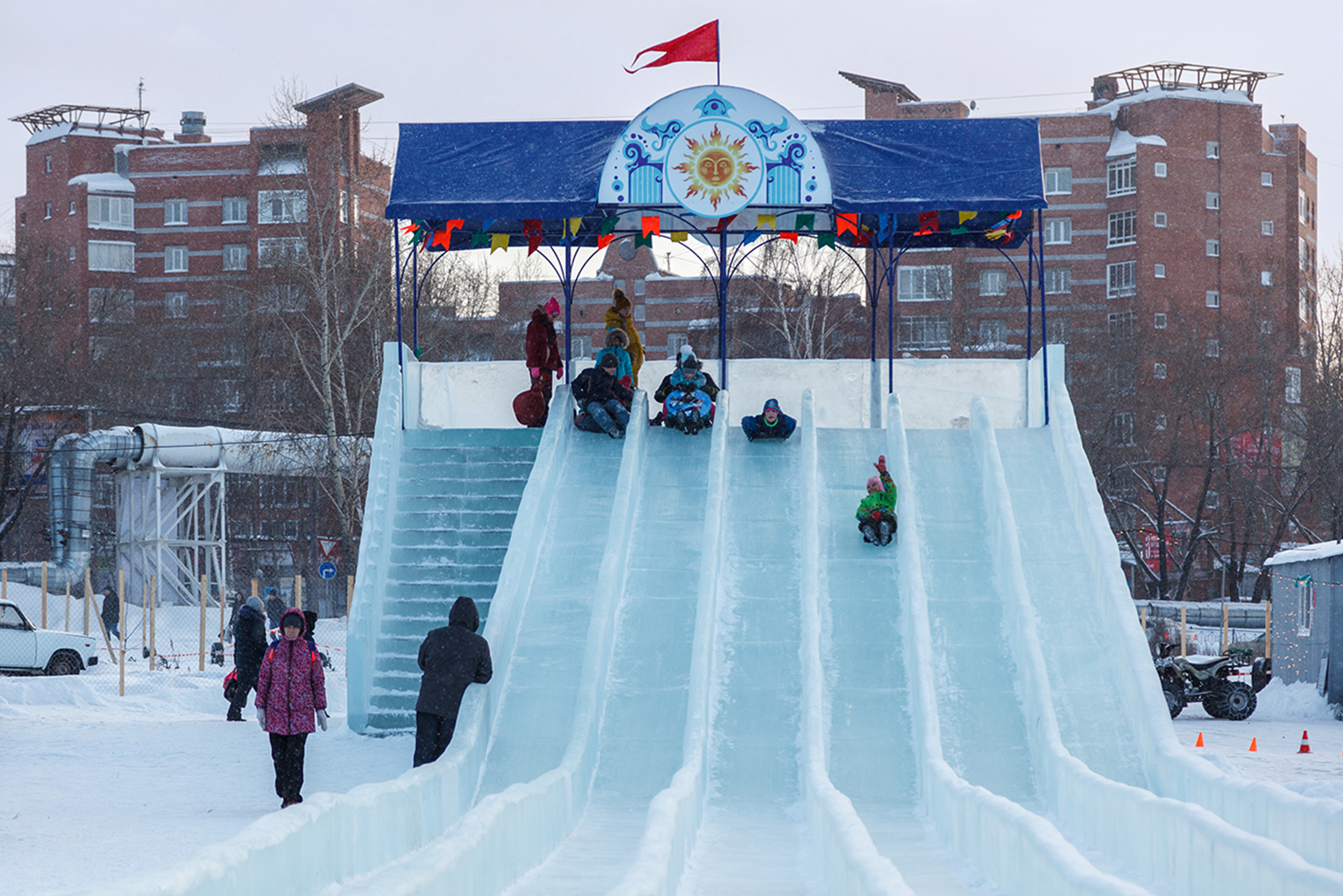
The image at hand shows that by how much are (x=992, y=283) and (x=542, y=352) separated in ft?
149

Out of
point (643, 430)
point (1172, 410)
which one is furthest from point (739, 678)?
point (1172, 410)

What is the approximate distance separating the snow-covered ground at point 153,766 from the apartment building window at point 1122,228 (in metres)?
41.5

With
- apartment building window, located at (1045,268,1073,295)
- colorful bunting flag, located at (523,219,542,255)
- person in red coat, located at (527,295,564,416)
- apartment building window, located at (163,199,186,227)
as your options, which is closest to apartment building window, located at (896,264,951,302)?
apartment building window, located at (1045,268,1073,295)

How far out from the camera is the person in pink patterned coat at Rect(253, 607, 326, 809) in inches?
398

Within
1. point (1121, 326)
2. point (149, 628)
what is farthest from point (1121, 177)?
point (149, 628)

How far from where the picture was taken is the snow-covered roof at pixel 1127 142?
59031 mm

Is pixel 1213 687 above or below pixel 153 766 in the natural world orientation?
below

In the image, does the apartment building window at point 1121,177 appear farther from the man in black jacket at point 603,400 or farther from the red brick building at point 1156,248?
the man in black jacket at point 603,400

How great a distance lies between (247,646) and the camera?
1539cm

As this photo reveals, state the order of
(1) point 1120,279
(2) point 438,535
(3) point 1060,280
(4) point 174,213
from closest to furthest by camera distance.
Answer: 1. (2) point 438,535
2. (1) point 1120,279
3. (3) point 1060,280
4. (4) point 174,213

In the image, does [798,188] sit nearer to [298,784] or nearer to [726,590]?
[726,590]

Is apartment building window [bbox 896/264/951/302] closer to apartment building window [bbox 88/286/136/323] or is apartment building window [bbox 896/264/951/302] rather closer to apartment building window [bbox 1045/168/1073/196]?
apartment building window [bbox 1045/168/1073/196]

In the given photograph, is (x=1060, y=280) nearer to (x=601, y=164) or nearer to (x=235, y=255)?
(x=235, y=255)

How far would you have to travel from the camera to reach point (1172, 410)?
51.7 m
